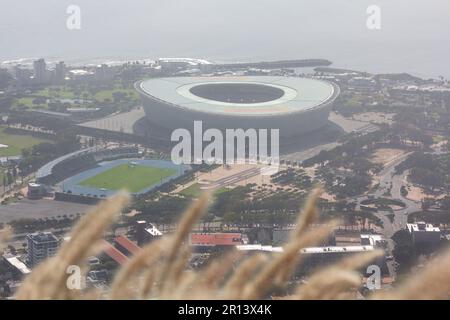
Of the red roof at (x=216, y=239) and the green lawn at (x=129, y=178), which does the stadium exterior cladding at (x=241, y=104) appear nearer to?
the green lawn at (x=129, y=178)

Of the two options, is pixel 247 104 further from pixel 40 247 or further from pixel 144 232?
pixel 40 247

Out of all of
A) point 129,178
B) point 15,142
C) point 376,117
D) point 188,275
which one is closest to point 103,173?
point 129,178

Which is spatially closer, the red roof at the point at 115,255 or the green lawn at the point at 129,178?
the red roof at the point at 115,255

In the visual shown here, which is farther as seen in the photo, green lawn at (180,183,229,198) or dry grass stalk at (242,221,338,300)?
green lawn at (180,183,229,198)

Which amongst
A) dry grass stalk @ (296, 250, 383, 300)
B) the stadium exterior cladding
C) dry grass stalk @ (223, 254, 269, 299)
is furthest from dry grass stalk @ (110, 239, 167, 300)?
the stadium exterior cladding

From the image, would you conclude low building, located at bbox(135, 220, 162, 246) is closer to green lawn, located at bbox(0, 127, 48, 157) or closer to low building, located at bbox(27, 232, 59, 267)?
low building, located at bbox(27, 232, 59, 267)

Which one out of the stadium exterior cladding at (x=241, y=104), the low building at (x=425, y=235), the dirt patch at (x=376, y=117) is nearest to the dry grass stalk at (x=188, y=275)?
the low building at (x=425, y=235)
